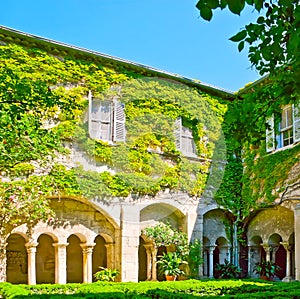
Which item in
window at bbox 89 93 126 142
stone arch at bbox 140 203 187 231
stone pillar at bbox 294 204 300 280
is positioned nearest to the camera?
stone pillar at bbox 294 204 300 280

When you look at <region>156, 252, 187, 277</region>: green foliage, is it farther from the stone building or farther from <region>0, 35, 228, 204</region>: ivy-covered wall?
<region>0, 35, 228, 204</region>: ivy-covered wall

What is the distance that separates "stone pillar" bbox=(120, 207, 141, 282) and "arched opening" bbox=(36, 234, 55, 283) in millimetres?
2679

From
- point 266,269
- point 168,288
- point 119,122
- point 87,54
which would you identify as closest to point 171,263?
point 266,269

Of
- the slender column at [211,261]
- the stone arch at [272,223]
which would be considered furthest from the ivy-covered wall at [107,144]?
the stone arch at [272,223]

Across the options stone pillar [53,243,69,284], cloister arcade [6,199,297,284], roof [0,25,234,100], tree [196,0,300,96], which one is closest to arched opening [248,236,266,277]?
cloister arcade [6,199,297,284]

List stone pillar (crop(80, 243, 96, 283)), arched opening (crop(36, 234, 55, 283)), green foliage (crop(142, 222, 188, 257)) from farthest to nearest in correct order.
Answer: arched opening (crop(36, 234, 55, 283)) → green foliage (crop(142, 222, 188, 257)) → stone pillar (crop(80, 243, 96, 283))

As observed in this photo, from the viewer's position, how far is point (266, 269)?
11617mm

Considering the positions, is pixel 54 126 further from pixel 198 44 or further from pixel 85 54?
pixel 198 44

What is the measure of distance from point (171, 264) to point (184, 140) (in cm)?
309

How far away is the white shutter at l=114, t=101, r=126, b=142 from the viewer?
1127 cm

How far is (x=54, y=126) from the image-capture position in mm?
10422

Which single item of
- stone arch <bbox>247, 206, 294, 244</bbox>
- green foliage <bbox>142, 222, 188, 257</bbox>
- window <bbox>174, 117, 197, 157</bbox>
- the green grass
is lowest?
the green grass

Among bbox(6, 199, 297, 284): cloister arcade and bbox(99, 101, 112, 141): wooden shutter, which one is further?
bbox(99, 101, 112, 141): wooden shutter

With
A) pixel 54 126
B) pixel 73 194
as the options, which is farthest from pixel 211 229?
pixel 54 126
